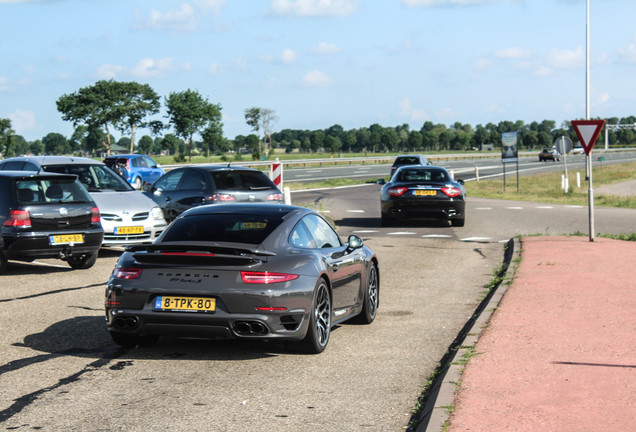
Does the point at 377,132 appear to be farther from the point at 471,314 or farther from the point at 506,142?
the point at 471,314

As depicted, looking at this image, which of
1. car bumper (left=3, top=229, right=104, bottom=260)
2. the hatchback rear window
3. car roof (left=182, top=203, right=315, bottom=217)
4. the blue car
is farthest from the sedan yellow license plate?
the blue car

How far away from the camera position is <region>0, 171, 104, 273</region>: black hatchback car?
41.3ft

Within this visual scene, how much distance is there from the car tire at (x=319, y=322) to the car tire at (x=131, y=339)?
4.70ft

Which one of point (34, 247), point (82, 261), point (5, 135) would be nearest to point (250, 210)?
point (34, 247)

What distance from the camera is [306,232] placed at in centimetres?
806

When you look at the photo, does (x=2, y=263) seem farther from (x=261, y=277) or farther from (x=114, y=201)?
(x=261, y=277)

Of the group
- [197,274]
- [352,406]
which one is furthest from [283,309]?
[352,406]

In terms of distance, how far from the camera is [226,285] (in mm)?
6988

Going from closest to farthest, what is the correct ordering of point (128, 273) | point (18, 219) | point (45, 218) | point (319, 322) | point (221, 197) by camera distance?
1. point (128, 273)
2. point (319, 322)
3. point (18, 219)
4. point (45, 218)
5. point (221, 197)

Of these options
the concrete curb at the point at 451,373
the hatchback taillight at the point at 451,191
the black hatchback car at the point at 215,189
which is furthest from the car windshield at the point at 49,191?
the hatchback taillight at the point at 451,191

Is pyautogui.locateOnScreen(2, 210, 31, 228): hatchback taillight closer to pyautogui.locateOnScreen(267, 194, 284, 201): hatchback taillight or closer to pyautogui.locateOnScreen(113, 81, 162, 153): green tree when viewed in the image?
pyautogui.locateOnScreen(267, 194, 284, 201): hatchback taillight

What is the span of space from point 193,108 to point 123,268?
83.8 m

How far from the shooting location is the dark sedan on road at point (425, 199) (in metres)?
21.3

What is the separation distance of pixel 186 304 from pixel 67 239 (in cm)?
657
